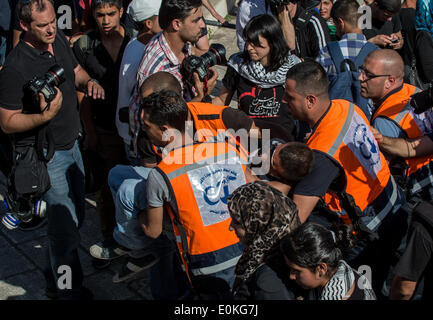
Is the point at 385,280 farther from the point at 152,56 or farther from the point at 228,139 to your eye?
the point at 152,56

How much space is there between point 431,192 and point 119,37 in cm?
276

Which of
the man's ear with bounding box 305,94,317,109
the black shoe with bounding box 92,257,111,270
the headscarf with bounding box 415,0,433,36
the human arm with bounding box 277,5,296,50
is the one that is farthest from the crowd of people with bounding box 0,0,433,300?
the headscarf with bounding box 415,0,433,36

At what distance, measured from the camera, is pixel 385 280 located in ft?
11.8

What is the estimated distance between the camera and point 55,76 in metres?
3.38

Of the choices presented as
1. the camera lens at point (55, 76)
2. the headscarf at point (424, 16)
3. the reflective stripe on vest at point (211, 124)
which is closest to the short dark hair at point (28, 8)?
the camera lens at point (55, 76)

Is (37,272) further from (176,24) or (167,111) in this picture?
(176,24)

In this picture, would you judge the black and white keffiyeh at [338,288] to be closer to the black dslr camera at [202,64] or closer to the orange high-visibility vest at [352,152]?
the orange high-visibility vest at [352,152]

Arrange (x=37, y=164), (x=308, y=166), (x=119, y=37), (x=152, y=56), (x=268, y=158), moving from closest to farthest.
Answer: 1. (x=308, y=166)
2. (x=268, y=158)
3. (x=37, y=164)
4. (x=152, y=56)
5. (x=119, y=37)

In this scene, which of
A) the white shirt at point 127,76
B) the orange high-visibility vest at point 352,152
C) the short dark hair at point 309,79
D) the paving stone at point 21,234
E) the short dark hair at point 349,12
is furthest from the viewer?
the short dark hair at point 349,12

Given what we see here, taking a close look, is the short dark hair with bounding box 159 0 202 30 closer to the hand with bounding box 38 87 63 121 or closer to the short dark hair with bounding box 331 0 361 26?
the hand with bounding box 38 87 63 121

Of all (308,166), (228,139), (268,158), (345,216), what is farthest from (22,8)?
(345,216)

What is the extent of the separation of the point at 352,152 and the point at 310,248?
939mm

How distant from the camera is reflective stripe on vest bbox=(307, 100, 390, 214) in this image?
3182 mm

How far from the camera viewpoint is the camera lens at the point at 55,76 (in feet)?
11.0
